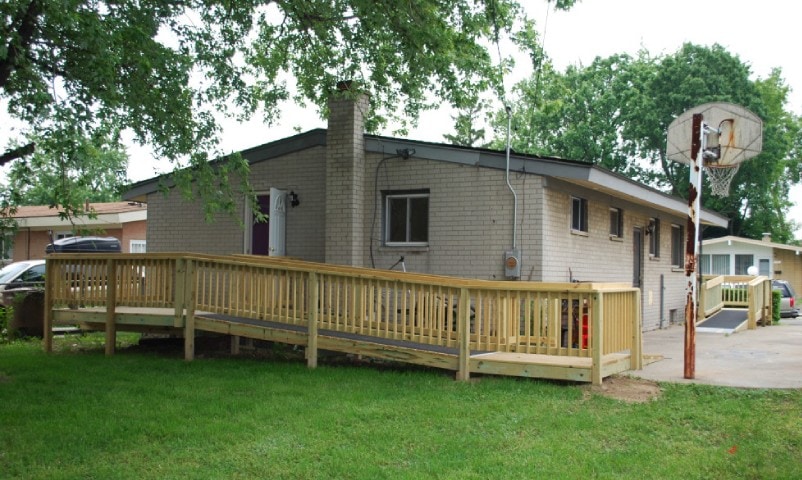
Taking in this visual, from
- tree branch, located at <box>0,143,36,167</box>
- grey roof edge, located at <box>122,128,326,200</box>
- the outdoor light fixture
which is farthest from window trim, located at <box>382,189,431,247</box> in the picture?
tree branch, located at <box>0,143,36,167</box>

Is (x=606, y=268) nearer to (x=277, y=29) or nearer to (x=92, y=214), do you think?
(x=277, y=29)

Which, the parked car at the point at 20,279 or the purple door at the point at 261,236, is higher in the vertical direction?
the purple door at the point at 261,236

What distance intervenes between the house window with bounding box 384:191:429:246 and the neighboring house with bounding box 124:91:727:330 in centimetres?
2

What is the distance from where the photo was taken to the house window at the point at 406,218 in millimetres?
12320

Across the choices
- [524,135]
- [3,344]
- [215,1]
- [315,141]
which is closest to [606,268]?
[315,141]

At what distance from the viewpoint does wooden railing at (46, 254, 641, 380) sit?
806 centimetres

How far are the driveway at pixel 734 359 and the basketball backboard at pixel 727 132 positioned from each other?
288 cm

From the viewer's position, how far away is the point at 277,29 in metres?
13.0

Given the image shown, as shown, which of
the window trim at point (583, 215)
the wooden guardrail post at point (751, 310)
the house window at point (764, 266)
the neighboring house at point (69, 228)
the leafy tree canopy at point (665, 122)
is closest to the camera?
the window trim at point (583, 215)

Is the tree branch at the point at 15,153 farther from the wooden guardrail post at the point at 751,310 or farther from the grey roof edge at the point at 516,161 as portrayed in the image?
the wooden guardrail post at the point at 751,310

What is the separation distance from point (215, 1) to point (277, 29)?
2.95m

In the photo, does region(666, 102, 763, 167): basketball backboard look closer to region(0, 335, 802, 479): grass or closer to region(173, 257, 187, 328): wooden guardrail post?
region(0, 335, 802, 479): grass

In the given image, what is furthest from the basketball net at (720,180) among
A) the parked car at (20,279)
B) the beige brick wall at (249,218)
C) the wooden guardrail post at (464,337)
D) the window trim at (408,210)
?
the parked car at (20,279)

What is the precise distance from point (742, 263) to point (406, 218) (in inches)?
1133
